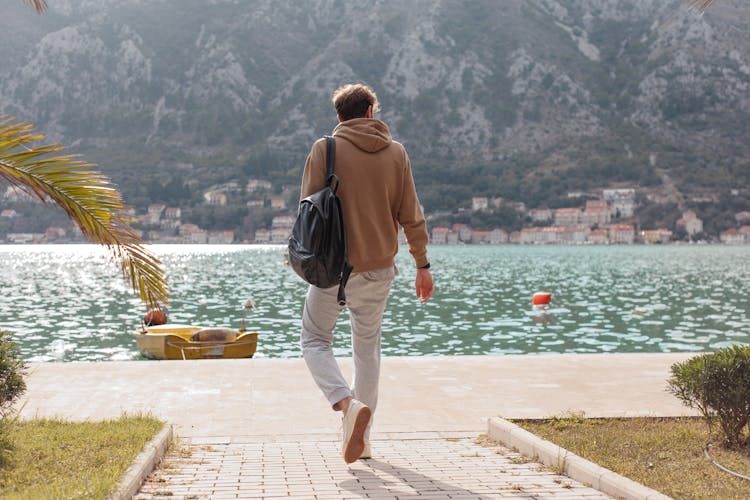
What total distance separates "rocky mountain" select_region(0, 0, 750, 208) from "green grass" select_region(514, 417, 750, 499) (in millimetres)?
163401

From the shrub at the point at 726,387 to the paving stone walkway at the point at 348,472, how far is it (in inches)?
46.3

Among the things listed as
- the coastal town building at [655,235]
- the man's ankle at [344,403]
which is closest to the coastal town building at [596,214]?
the coastal town building at [655,235]

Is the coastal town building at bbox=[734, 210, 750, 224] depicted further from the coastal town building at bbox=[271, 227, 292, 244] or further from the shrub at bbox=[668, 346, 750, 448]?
the shrub at bbox=[668, 346, 750, 448]

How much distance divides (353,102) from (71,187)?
1.90m

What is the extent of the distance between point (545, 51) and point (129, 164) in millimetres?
92748

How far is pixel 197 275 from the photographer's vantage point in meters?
68.9

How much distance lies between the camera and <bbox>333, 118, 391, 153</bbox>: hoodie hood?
4.62 m

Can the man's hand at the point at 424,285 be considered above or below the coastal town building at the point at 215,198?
below

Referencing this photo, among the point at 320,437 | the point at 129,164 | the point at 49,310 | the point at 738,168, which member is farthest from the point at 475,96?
the point at 320,437

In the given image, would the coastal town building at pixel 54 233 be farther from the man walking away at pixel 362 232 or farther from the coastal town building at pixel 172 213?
the man walking away at pixel 362 232

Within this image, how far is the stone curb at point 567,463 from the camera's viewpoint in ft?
12.9

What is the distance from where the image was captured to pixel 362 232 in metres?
4.57

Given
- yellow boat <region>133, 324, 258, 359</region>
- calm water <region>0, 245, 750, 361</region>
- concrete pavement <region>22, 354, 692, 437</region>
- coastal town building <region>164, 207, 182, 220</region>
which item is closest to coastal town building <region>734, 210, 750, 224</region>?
coastal town building <region>164, 207, 182, 220</region>

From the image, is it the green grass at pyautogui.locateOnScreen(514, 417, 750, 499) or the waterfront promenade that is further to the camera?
the waterfront promenade
